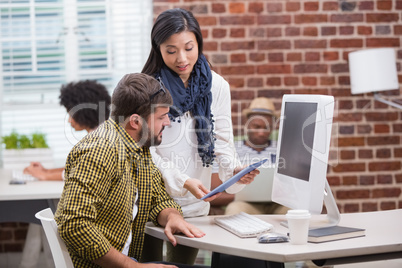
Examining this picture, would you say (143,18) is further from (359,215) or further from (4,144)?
(359,215)

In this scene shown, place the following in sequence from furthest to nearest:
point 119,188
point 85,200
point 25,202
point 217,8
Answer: point 217,8, point 25,202, point 119,188, point 85,200

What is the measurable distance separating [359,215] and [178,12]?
1033 mm

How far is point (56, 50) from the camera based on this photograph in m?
4.04

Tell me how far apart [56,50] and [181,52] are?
2378 mm

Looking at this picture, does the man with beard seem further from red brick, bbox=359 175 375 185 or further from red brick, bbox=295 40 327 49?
red brick, bbox=359 175 375 185

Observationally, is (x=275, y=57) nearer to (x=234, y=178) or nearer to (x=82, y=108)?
(x=82, y=108)

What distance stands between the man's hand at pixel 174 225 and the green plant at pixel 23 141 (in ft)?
6.97

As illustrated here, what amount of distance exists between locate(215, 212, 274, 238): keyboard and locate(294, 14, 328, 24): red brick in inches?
96.3

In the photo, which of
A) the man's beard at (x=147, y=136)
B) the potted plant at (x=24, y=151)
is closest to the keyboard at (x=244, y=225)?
the man's beard at (x=147, y=136)

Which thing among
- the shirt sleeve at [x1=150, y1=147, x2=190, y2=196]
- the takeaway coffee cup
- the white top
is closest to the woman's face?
the white top

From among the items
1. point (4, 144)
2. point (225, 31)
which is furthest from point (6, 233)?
point (225, 31)

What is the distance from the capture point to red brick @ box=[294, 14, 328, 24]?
3.95 m

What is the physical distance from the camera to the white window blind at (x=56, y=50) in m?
4.00

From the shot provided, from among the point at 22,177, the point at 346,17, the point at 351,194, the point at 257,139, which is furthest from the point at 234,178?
the point at 346,17
